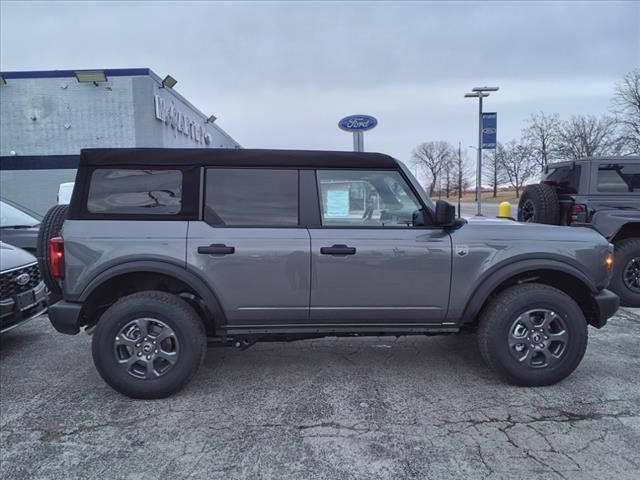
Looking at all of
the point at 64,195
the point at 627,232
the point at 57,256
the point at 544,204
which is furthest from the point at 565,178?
the point at 64,195

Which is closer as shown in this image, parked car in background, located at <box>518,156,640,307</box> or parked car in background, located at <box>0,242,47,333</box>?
parked car in background, located at <box>0,242,47,333</box>

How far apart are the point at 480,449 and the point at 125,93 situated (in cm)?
1547

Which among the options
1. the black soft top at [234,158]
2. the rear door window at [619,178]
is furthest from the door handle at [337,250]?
the rear door window at [619,178]

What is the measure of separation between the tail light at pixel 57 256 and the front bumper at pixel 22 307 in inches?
51.6

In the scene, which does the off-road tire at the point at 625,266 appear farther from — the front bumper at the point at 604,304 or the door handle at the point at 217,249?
the door handle at the point at 217,249

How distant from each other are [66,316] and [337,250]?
2113mm

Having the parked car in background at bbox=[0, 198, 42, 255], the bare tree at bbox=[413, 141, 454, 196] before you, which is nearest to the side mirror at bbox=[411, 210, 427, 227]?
the parked car in background at bbox=[0, 198, 42, 255]

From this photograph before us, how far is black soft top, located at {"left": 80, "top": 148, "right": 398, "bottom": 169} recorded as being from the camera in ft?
11.2

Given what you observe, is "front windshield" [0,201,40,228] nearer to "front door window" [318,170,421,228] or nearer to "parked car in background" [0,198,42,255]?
"parked car in background" [0,198,42,255]

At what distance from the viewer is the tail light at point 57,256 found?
3301 millimetres

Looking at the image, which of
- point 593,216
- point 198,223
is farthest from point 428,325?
point 593,216

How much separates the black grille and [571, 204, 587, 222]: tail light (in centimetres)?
703

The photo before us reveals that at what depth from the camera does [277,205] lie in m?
3.47

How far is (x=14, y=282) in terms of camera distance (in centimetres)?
437
